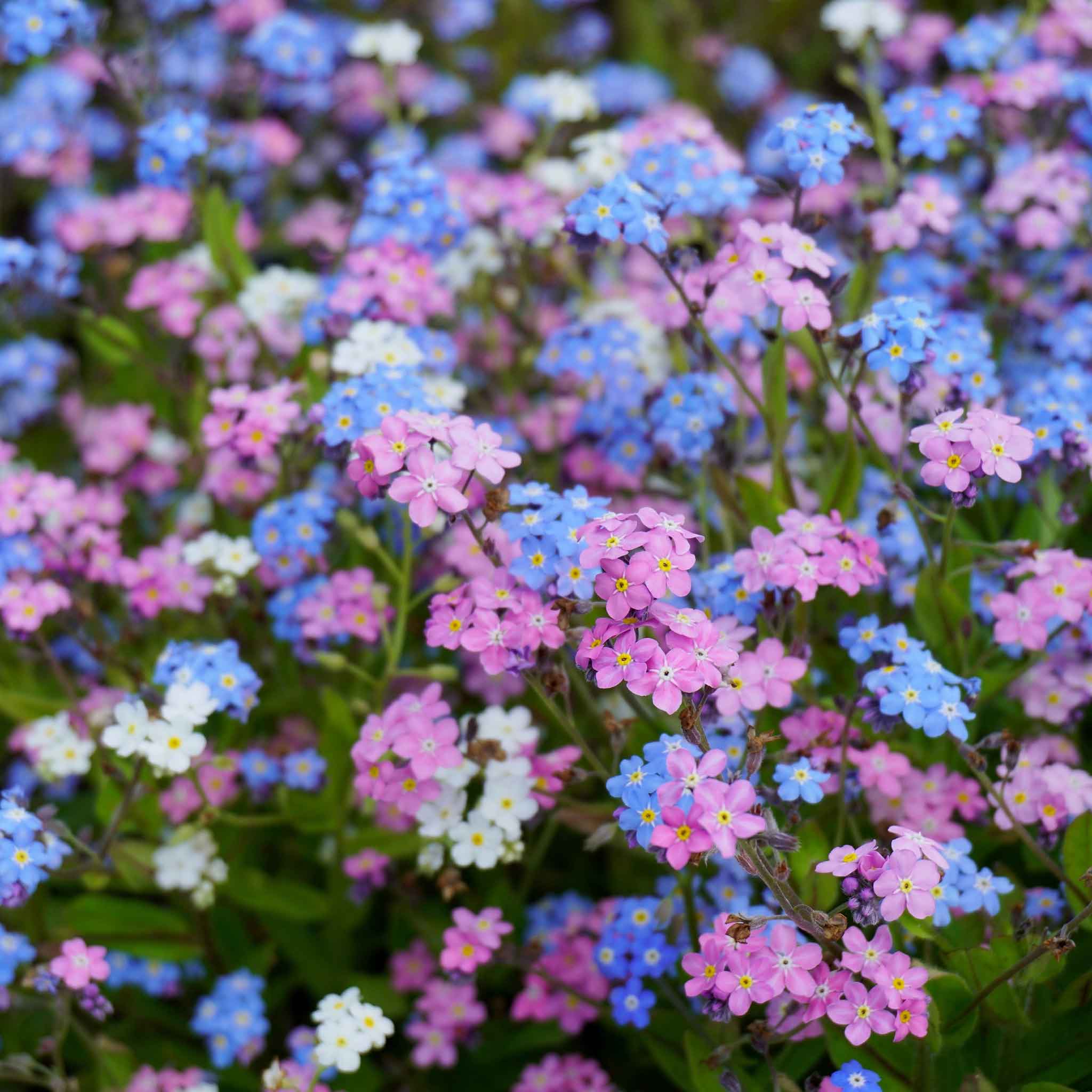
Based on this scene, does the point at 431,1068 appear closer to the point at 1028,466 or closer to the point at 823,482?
the point at 823,482

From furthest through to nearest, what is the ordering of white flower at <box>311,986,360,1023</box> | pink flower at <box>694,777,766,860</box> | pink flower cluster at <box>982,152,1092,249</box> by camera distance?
pink flower cluster at <box>982,152,1092,249</box>
white flower at <box>311,986,360,1023</box>
pink flower at <box>694,777,766,860</box>

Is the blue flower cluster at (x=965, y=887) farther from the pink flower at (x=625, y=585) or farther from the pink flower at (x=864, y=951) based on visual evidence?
the pink flower at (x=625, y=585)

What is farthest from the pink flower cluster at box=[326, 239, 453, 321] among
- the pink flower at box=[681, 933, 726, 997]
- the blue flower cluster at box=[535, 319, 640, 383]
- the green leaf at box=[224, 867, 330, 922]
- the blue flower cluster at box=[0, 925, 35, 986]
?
the pink flower at box=[681, 933, 726, 997]

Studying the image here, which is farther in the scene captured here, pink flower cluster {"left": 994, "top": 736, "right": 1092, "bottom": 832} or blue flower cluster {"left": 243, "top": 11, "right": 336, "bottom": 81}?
blue flower cluster {"left": 243, "top": 11, "right": 336, "bottom": 81}

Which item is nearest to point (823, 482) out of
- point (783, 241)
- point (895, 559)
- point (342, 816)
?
point (895, 559)

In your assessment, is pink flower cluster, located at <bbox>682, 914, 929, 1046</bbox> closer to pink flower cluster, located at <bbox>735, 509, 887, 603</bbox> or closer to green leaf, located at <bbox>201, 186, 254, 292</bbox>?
pink flower cluster, located at <bbox>735, 509, 887, 603</bbox>

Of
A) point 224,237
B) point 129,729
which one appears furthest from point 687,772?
point 224,237

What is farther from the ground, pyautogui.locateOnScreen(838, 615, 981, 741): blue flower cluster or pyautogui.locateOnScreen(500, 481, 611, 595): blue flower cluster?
pyautogui.locateOnScreen(500, 481, 611, 595): blue flower cluster
